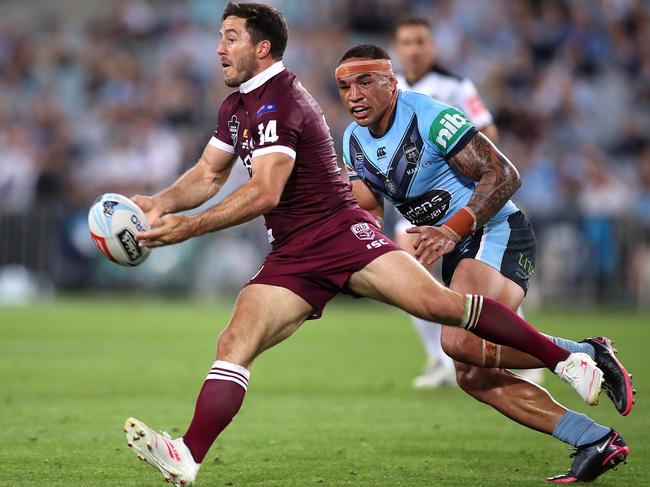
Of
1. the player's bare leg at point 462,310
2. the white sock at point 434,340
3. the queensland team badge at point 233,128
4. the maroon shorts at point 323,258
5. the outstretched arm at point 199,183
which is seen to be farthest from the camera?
the white sock at point 434,340

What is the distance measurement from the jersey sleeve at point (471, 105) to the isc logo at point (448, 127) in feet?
12.2

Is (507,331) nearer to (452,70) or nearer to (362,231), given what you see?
(362,231)

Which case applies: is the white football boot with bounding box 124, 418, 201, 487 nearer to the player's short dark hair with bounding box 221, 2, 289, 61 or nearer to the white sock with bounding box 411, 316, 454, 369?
the player's short dark hair with bounding box 221, 2, 289, 61

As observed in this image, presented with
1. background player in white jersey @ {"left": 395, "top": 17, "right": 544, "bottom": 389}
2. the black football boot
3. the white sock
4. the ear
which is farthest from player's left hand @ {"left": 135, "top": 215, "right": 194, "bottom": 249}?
the white sock

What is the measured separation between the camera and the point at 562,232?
18594 millimetres

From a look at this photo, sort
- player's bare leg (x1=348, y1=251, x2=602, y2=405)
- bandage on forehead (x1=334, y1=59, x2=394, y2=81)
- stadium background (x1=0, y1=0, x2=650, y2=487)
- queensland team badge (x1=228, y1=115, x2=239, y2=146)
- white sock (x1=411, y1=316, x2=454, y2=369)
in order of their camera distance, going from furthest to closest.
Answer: white sock (x1=411, y1=316, x2=454, y2=369), stadium background (x1=0, y1=0, x2=650, y2=487), bandage on forehead (x1=334, y1=59, x2=394, y2=81), queensland team badge (x1=228, y1=115, x2=239, y2=146), player's bare leg (x1=348, y1=251, x2=602, y2=405)

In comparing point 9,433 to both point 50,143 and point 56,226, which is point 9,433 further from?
point 50,143

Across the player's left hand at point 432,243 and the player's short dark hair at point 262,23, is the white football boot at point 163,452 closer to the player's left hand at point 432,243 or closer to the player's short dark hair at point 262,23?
the player's left hand at point 432,243

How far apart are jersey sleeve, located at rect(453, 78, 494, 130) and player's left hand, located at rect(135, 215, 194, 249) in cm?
518

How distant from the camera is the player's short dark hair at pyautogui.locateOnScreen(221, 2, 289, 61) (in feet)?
20.8

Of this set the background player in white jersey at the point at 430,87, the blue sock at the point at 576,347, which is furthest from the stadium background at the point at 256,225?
the blue sock at the point at 576,347

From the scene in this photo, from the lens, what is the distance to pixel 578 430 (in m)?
6.41

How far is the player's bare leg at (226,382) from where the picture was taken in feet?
18.5

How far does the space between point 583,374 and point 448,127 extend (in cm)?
165
